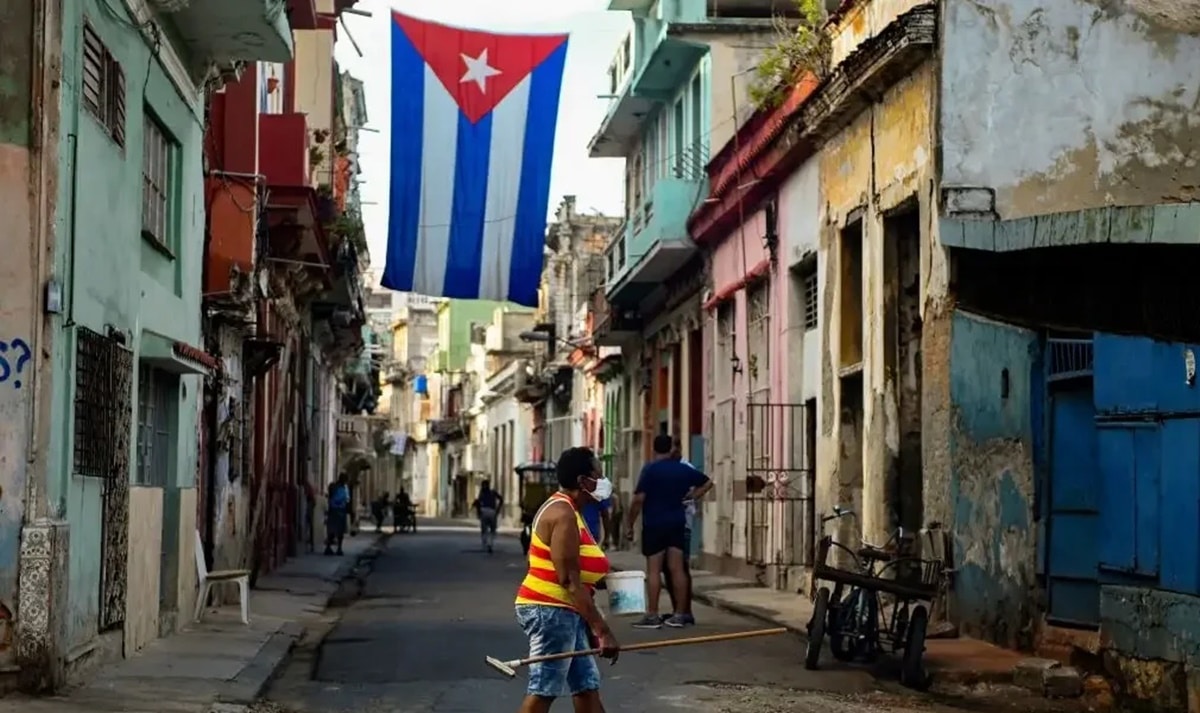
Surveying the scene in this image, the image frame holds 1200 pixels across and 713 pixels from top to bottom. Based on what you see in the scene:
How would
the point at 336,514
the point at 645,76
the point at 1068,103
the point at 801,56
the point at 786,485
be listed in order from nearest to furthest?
the point at 1068,103, the point at 801,56, the point at 786,485, the point at 645,76, the point at 336,514

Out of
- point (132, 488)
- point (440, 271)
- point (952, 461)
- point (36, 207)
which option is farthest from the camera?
point (440, 271)

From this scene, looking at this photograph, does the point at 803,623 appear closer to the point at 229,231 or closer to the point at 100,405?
the point at 229,231

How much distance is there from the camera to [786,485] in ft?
74.8

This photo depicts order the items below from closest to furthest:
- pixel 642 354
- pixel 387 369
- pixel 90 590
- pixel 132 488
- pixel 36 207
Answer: pixel 36 207
pixel 90 590
pixel 132 488
pixel 642 354
pixel 387 369

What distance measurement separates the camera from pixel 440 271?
65.9ft

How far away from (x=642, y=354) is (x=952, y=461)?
23433 millimetres

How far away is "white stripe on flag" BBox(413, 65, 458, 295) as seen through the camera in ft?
63.6

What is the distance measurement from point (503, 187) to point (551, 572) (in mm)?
11480

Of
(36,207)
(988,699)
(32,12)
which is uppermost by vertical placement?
(32,12)

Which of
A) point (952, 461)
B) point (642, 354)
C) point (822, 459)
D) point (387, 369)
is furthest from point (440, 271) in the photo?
point (387, 369)

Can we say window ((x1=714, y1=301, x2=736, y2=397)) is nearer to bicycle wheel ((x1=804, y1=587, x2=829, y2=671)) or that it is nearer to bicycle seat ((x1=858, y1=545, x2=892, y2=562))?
bicycle seat ((x1=858, y1=545, x2=892, y2=562))

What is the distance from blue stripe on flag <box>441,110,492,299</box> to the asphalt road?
142 inches

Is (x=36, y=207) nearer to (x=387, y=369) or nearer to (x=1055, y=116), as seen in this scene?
(x=1055, y=116)

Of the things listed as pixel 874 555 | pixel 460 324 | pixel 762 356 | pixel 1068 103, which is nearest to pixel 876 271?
pixel 1068 103
